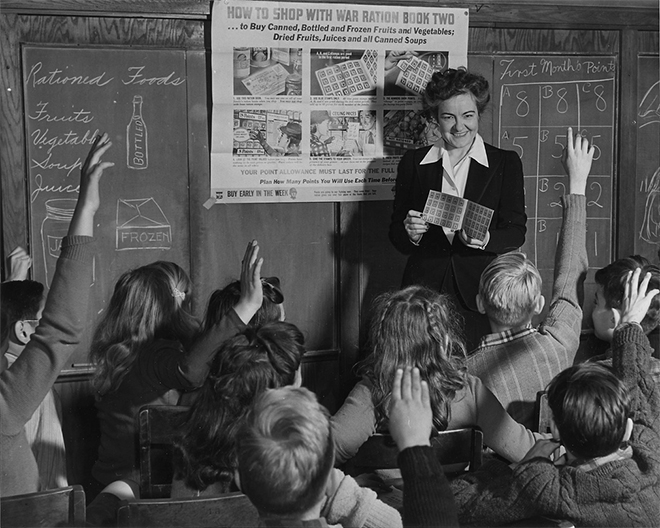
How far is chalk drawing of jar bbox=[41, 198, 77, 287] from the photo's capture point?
4.14 metres

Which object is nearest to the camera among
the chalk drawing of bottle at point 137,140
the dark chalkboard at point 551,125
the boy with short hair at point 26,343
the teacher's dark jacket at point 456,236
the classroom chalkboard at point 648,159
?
the boy with short hair at point 26,343

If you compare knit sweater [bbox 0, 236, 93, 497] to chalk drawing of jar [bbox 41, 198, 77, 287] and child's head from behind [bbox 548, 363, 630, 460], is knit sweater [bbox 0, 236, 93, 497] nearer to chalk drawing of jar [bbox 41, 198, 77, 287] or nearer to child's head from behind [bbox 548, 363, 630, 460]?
child's head from behind [bbox 548, 363, 630, 460]

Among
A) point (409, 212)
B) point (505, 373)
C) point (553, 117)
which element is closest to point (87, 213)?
point (505, 373)

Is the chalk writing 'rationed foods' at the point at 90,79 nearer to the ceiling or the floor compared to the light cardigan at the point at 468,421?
nearer to the ceiling

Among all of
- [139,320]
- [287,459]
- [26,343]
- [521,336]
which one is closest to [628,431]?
[521,336]

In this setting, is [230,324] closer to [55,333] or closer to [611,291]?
[55,333]

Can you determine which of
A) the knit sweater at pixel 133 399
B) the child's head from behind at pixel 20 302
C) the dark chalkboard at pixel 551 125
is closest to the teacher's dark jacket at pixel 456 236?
the dark chalkboard at pixel 551 125

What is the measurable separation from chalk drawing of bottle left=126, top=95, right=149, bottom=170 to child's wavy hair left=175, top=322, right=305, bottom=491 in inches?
84.6

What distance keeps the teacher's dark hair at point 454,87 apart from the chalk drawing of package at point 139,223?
1.41m

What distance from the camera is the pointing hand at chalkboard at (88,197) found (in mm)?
2154

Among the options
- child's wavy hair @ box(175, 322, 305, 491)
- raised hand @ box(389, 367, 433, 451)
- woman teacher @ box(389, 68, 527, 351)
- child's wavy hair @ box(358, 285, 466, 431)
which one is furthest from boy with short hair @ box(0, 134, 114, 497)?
woman teacher @ box(389, 68, 527, 351)

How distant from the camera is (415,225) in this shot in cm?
399

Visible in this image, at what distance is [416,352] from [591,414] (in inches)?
27.3

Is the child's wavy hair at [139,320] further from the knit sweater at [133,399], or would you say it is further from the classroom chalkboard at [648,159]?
the classroom chalkboard at [648,159]
